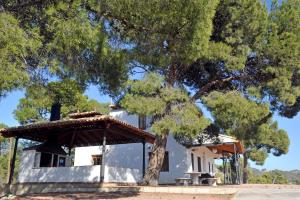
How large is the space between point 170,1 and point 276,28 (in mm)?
7828

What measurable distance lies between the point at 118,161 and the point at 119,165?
1.13 ft

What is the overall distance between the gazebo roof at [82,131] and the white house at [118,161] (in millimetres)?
408

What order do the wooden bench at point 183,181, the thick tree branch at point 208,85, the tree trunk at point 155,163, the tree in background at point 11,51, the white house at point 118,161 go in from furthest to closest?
the wooden bench at point 183,181 < the white house at point 118,161 < the thick tree branch at point 208,85 < the tree trunk at point 155,163 < the tree in background at point 11,51

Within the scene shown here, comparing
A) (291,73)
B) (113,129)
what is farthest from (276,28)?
(113,129)

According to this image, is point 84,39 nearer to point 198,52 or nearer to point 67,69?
point 67,69

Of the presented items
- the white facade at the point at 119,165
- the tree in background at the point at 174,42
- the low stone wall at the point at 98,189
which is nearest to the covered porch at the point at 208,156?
the white facade at the point at 119,165

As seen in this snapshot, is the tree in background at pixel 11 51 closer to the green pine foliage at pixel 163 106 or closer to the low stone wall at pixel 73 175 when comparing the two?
the green pine foliage at pixel 163 106

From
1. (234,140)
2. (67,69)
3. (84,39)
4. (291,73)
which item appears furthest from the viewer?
(234,140)

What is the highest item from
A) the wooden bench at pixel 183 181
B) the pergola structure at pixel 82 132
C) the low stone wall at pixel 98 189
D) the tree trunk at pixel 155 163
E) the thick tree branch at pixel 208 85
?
the thick tree branch at pixel 208 85

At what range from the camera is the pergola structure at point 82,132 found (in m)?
18.3

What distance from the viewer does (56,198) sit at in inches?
564

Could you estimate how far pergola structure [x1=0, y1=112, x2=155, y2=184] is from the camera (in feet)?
59.9

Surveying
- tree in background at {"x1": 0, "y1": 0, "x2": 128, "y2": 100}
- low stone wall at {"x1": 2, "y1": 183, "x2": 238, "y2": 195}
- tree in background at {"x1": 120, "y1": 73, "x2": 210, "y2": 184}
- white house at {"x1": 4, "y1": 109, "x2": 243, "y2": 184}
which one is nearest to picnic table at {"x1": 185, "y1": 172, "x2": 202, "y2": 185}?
white house at {"x1": 4, "y1": 109, "x2": 243, "y2": 184}

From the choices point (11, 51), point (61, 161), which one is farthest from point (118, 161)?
point (11, 51)
